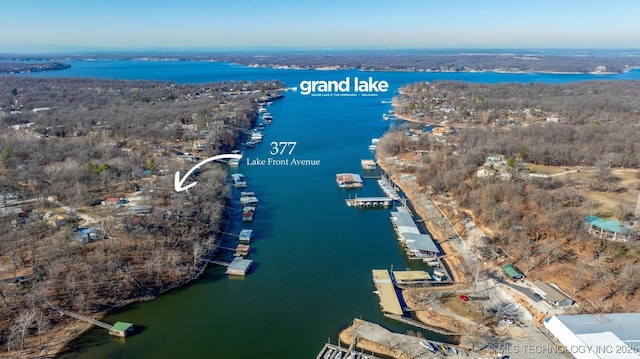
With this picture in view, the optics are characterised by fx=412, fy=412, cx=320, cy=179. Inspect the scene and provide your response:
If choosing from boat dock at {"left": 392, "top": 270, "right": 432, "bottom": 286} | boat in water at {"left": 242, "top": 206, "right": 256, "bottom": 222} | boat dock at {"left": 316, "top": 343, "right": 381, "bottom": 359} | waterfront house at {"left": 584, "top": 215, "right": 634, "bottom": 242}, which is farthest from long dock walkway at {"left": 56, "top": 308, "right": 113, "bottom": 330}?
waterfront house at {"left": 584, "top": 215, "right": 634, "bottom": 242}

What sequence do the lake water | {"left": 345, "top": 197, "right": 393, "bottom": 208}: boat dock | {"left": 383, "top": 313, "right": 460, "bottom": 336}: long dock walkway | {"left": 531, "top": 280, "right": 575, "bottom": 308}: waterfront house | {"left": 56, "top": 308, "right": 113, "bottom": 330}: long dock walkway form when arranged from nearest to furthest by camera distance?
the lake water, {"left": 383, "top": 313, "right": 460, "bottom": 336}: long dock walkway, {"left": 56, "top": 308, "right": 113, "bottom": 330}: long dock walkway, {"left": 531, "top": 280, "right": 575, "bottom": 308}: waterfront house, {"left": 345, "top": 197, "right": 393, "bottom": 208}: boat dock

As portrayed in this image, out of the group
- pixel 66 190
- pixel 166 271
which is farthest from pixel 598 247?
pixel 66 190

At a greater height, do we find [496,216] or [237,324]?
[496,216]

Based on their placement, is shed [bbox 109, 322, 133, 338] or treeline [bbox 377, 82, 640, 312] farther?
treeline [bbox 377, 82, 640, 312]

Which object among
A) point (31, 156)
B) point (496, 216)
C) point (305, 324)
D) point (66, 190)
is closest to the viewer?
point (305, 324)

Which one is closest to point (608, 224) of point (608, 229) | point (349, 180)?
point (608, 229)

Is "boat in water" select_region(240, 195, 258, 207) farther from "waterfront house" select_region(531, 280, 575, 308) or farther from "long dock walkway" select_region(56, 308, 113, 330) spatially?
"waterfront house" select_region(531, 280, 575, 308)

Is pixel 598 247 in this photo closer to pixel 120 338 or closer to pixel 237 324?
pixel 237 324
